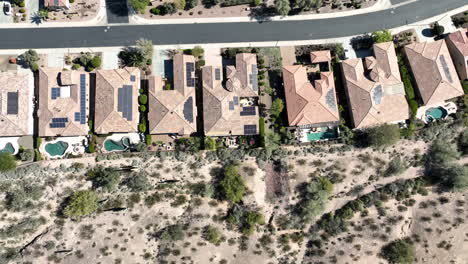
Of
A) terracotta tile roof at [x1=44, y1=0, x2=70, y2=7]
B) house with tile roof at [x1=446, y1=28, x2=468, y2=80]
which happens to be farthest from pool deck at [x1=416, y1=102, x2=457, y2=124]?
terracotta tile roof at [x1=44, y1=0, x2=70, y2=7]

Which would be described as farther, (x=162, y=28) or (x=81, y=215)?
(x=162, y=28)

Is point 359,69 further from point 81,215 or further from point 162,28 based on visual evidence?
point 81,215

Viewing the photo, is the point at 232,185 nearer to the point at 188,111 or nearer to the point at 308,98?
the point at 188,111

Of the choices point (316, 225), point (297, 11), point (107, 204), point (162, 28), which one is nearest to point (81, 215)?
point (107, 204)

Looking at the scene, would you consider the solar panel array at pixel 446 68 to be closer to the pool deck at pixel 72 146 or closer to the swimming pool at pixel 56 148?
the pool deck at pixel 72 146

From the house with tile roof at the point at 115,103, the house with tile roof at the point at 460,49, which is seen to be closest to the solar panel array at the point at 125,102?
the house with tile roof at the point at 115,103

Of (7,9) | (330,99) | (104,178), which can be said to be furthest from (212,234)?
(7,9)
